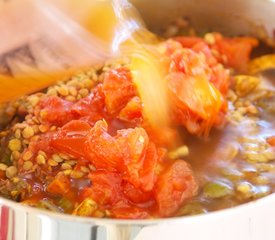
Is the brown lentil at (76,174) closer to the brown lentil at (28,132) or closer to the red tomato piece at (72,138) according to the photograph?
the red tomato piece at (72,138)

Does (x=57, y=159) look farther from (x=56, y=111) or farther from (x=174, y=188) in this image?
(x=174, y=188)

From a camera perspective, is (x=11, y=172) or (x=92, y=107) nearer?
(x=11, y=172)

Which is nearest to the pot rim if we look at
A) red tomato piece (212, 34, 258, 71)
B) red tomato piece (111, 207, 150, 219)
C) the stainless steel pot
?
the stainless steel pot

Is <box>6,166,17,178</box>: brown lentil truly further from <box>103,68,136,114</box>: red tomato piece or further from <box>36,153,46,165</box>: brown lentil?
<box>103,68,136,114</box>: red tomato piece

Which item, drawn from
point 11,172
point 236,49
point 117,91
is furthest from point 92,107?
point 236,49

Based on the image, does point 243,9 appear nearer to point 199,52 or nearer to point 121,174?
point 199,52

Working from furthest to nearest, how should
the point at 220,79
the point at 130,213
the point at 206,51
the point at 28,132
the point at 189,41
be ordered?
the point at 189,41 < the point at 206,51 < the point at 220,79 < the point at 28,132 < the point at 130,213

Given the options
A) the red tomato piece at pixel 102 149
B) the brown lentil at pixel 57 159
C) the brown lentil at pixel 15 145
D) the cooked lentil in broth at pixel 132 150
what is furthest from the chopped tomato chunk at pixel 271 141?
the brown lentil at pixel 15 145

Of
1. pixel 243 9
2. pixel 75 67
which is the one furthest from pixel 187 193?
pixel 243 9
